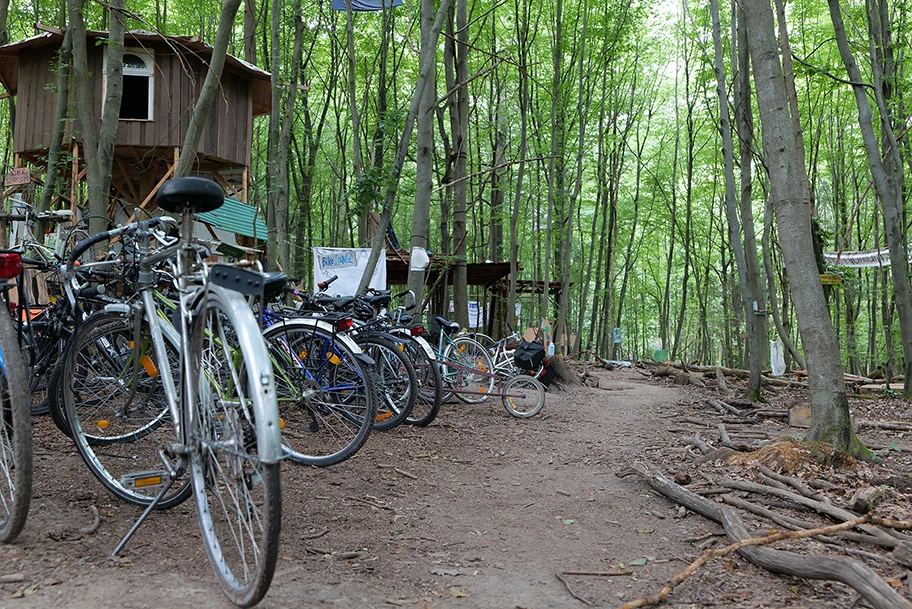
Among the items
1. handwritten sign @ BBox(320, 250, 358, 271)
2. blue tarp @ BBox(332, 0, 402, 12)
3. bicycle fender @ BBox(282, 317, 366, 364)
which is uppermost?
blue tarp @ BBox(332, 0, 402, 12)

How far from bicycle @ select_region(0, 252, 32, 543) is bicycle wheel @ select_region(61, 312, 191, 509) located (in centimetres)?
41

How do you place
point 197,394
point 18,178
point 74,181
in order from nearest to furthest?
point 197,394
point 18,178
point 74,181

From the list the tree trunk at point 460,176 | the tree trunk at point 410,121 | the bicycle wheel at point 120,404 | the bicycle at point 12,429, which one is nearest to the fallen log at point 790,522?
the bicycle wheel at point 120,404

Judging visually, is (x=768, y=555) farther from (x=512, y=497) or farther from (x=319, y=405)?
(x=319, y=405)

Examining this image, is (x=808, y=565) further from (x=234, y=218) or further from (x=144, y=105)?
(x=144, y=105)

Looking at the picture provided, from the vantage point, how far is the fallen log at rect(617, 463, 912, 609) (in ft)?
7.52

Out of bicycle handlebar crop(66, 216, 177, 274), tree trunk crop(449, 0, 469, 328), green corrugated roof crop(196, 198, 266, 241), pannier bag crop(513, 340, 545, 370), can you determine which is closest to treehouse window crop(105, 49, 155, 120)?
green corrugated roof crop(196, 198, 266, 241)

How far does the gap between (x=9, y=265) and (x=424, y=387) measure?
4282mm

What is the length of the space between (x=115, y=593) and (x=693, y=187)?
81.6 feet

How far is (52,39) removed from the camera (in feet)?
43.5

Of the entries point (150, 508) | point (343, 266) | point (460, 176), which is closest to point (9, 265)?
point (150, 508)

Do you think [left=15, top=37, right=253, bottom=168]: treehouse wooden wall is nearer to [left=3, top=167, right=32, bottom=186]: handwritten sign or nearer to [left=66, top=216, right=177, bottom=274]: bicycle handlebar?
[left=3, top=167, right=32, bottom=186]: handwritten sign

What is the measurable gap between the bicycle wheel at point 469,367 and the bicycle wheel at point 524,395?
0.22 metres

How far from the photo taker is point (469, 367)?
25.7 ft
